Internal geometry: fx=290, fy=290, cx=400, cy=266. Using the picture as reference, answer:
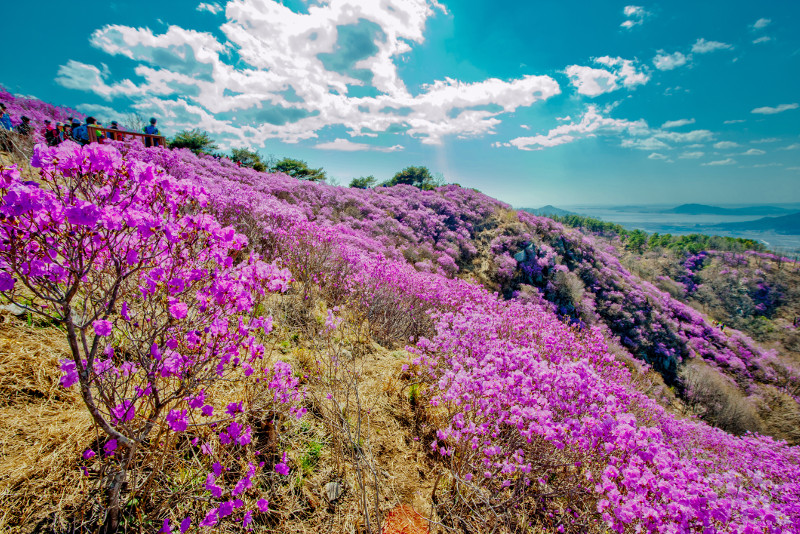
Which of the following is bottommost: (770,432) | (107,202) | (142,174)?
(770,432)

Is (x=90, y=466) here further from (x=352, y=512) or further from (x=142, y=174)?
(x=142, y=174)

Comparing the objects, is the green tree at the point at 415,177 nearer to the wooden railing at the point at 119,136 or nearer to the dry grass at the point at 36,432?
the wooden railing at the point at 119,136

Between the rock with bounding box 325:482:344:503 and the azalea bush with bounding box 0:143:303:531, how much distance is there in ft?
1.87

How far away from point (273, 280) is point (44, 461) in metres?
1.99

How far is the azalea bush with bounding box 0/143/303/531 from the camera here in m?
1.57

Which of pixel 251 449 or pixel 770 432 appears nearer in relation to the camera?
pixel 251 449

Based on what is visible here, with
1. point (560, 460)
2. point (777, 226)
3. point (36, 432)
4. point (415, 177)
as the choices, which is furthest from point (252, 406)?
point (777, 226)

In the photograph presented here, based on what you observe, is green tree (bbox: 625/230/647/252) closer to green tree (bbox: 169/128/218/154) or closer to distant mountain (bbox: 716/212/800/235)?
green tree (bbox: 169/128/218/154)

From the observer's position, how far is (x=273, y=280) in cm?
254

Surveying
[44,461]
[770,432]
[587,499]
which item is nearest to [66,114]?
[44,461]

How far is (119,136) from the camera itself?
11344 millimetres

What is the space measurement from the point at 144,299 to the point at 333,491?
2354mm

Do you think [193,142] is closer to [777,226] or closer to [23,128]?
[23,128]

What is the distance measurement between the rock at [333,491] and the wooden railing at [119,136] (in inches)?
535
